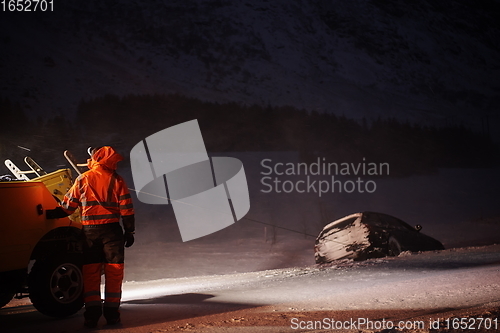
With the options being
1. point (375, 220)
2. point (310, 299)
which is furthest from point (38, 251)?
point (375, 220)

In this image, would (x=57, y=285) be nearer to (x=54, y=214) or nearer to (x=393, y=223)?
(x=54, y=214)

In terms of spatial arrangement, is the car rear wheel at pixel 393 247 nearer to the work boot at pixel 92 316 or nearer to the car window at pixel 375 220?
the car window at pixel 375 220

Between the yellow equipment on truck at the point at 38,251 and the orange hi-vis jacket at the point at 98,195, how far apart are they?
1.56 ft

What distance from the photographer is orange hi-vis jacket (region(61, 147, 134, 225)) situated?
5031 millimetres

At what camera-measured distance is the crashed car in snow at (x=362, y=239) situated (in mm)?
9844

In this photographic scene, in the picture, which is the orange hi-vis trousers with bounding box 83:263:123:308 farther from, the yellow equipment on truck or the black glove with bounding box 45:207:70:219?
the black glove with bounding box 45:207:70:219

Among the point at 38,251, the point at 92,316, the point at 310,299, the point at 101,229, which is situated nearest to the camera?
the point at 92,316

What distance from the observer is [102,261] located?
5043 mm

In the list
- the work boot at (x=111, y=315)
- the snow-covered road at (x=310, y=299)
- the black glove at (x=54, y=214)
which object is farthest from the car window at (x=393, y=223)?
the black glove at (x=54, y=214)

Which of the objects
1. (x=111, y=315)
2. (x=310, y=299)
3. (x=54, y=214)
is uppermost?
(x=54, y=214)

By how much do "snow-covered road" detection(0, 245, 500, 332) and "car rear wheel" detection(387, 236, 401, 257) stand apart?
1001 mm

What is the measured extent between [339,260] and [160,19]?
36.7 metres

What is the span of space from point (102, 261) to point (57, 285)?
0.73 m

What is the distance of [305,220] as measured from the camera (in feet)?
72.9
